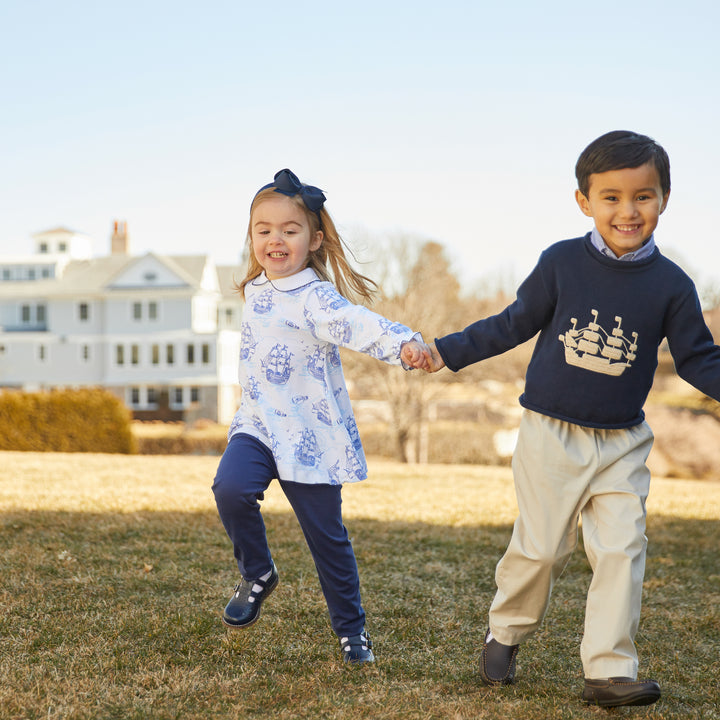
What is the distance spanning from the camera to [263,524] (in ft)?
10.7

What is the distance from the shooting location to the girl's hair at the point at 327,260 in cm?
347

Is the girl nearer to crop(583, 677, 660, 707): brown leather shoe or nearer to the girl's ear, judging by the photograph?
the girl's ear

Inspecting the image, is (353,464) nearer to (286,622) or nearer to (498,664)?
(498,664)

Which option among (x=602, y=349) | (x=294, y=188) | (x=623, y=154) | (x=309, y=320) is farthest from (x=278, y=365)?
(x=623, y=154)

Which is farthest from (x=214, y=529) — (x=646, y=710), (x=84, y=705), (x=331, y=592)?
(x=646, y=710)

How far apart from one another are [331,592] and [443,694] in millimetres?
593

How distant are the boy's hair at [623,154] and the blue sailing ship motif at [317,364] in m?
1.20

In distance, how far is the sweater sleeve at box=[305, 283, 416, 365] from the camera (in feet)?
10.3

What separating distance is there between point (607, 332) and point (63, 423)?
18703mm

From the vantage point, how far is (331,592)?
3.32 metres

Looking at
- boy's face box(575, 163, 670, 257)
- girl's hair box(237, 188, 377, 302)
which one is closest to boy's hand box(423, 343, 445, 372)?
girl's hair box(237, 188, 377, 302)

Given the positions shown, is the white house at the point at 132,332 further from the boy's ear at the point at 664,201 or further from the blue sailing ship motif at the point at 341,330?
the boy's ear at the point at 664,201

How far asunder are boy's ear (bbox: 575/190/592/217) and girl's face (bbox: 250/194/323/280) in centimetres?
110

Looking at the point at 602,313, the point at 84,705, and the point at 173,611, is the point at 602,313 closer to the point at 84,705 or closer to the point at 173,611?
the point at 84,705
